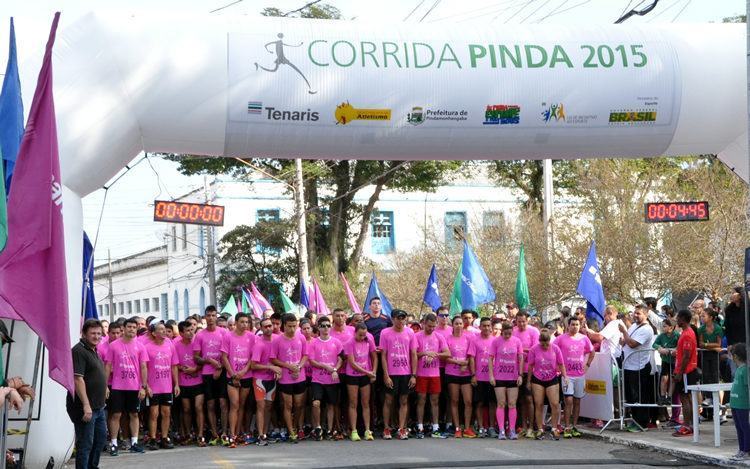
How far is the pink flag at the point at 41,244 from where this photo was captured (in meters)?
7.72

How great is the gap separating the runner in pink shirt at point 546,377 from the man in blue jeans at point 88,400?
648 centimetres

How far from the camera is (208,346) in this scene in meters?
15.1

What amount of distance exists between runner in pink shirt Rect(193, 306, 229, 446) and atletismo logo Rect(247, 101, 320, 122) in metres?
4.00

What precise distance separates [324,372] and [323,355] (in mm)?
240

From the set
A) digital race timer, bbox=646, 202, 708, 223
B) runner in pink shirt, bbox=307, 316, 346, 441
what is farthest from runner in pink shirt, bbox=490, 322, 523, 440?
digital race timer, bbox=646, 202, 708, 223

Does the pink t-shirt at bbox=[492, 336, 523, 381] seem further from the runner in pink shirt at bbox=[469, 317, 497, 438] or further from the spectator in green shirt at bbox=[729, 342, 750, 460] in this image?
the spectator in green shirt at bbox=[729, 342, 750, 460]

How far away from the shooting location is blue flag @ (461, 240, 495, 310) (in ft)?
66.0

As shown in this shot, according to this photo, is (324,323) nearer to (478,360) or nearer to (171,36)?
(478,360)

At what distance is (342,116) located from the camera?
1205 centimetres

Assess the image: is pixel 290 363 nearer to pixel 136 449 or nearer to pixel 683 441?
pixel 136 449

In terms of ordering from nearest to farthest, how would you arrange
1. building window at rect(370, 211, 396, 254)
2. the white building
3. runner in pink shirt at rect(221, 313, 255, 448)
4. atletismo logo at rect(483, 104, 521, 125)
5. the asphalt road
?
the asphalt road → atletismo logo at rect(483, 104, 521, 125) → runner in pink shirt at rect(221, 313, 255, 448) → the white building → building window at rect(370, 211, 396, 254)

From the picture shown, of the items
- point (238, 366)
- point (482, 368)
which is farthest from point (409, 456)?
point (238, 366)

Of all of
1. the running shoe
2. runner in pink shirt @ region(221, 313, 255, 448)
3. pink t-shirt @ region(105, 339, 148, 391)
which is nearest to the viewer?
pink t-shirt @ region(105, 339, 148, 391)

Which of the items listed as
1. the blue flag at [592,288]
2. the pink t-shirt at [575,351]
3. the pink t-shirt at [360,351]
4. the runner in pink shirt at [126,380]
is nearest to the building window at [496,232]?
the blue flag at [592,288]
